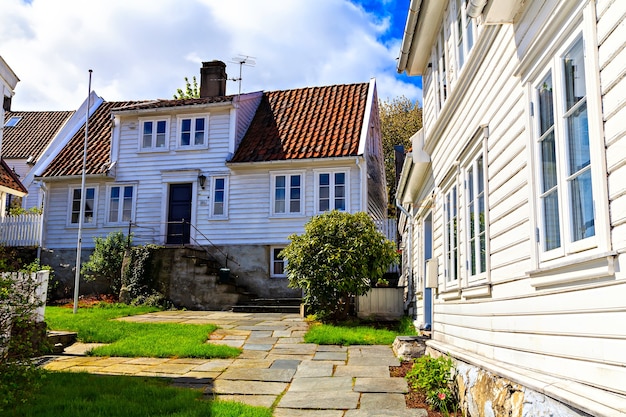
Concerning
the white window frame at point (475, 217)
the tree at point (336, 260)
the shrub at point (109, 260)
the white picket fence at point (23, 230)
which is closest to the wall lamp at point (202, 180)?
the shrub at point (109, 260)

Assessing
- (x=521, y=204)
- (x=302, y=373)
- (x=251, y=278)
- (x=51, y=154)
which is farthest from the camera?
(x=51, y=154)

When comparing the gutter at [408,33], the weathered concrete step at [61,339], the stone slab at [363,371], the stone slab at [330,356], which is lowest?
the stone slab at [363,371]

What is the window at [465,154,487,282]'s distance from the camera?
587 centimetres

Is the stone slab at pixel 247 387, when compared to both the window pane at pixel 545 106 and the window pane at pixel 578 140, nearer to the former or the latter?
the window pane at pixel 545 106

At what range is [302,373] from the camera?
7859 millimetres

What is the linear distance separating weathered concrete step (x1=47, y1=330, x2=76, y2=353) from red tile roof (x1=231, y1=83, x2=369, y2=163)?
9.51 meters

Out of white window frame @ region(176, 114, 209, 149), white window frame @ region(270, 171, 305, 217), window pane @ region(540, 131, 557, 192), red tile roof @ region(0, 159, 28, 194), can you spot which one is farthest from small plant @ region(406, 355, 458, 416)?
white window frame @ region(176, 114, 209, 149)

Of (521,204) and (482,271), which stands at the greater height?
(521,204)

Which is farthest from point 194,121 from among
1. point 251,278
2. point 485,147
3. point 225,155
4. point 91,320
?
point 485,147

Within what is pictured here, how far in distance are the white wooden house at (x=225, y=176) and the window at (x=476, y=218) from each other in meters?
11.1

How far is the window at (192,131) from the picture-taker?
774 inches

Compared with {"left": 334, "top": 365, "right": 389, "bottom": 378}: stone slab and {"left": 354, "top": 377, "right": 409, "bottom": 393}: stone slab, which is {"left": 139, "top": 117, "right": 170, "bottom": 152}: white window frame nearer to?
{"left": 334, "top": 365, "right": 389, "bottom": 378}: stone slab

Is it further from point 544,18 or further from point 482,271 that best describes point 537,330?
A: point 544,18

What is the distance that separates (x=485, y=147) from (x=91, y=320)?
1030 cm
